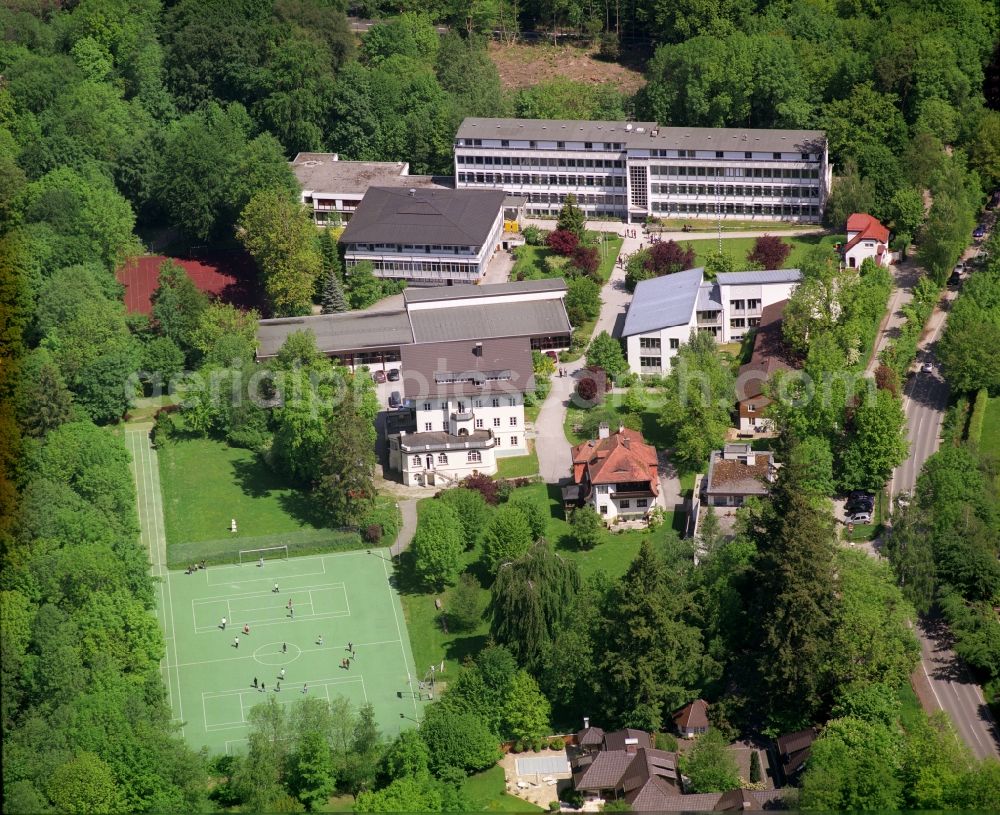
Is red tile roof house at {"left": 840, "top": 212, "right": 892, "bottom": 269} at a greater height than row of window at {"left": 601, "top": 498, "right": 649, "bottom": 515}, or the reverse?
red tile roof house at {"left": 840, "top": 212, "right": 892, "bottom": 269}

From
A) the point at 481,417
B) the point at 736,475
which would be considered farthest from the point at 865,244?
the point at 481,417

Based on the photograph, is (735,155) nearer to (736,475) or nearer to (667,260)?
(667,260)

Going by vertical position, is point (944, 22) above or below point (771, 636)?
above

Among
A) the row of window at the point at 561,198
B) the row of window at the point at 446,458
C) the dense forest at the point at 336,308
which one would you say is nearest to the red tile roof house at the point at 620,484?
the row of window at the point at 446,458

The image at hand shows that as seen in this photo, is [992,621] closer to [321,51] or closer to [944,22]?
[944,22]

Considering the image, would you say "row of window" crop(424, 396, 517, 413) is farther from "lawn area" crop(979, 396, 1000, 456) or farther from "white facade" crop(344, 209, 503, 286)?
"lawn area" crop(979, 396, 1000, 456)

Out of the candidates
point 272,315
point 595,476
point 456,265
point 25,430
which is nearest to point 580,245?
point 456,265

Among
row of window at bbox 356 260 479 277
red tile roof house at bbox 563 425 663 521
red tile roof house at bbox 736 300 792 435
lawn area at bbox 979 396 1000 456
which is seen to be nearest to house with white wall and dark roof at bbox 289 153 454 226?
row of window at bbox 356 260 479 277
